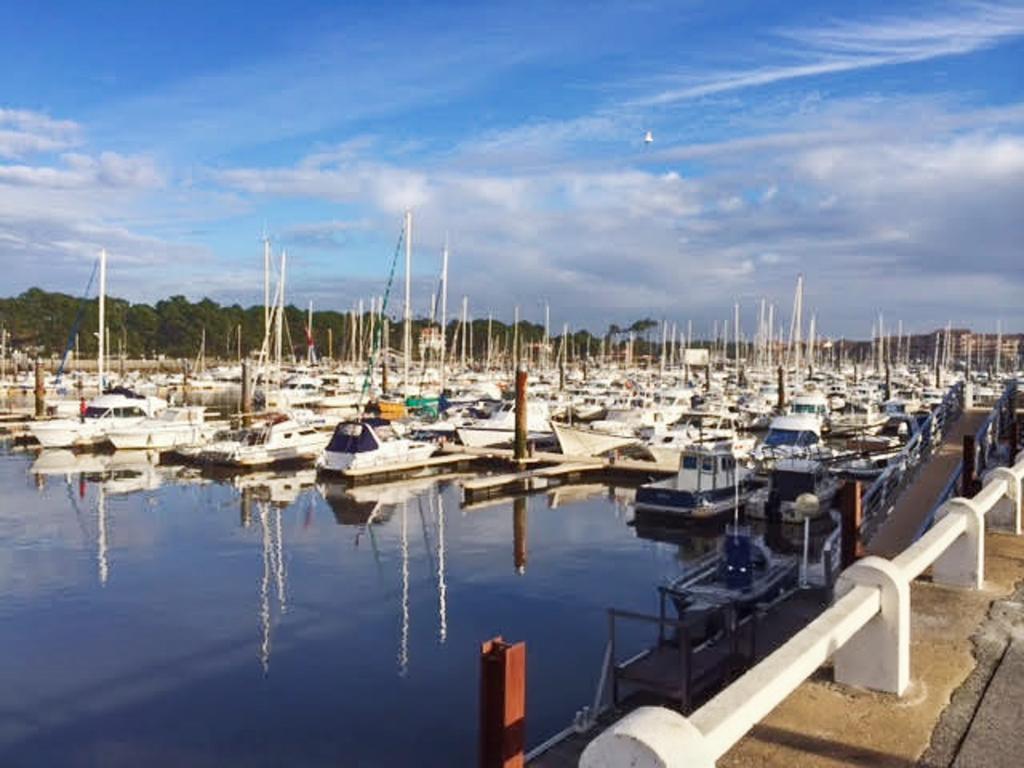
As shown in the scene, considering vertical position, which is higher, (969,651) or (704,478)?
(969,651)

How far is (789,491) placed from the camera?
102 feet

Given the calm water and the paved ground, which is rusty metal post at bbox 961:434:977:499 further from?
the paved ground

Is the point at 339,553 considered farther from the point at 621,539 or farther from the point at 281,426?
the point at 281,426

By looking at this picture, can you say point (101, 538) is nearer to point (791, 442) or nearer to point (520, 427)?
point (520, 427)

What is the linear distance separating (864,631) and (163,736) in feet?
38.2

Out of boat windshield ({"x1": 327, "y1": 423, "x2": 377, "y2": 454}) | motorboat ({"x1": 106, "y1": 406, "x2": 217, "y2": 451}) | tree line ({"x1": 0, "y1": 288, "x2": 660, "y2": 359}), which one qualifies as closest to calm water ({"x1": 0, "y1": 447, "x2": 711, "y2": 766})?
boat windshield ({"x1": 327, "y1": 423, "x2": 377, "y2": 454})

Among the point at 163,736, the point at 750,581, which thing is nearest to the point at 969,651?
the point at 750,581

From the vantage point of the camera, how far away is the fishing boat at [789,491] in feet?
100

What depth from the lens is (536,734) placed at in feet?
44.9

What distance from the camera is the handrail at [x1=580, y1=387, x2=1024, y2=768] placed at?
351 cm

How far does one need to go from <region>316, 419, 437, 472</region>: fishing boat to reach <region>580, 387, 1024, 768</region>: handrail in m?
32.9

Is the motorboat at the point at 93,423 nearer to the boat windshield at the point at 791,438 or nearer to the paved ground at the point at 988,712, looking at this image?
the boat windshield at the point at 791,438

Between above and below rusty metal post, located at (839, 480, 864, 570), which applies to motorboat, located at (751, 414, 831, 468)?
below

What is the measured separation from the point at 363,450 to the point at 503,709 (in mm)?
35728
